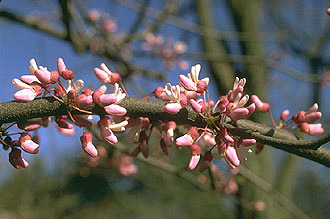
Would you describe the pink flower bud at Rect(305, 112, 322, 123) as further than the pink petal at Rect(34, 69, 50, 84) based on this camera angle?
Yes

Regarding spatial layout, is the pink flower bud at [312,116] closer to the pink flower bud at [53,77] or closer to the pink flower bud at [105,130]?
the pink flower bud at [105,130]

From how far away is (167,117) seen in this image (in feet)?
3.12

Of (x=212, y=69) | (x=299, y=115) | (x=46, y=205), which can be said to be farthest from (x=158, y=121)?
(x=46, y=205)

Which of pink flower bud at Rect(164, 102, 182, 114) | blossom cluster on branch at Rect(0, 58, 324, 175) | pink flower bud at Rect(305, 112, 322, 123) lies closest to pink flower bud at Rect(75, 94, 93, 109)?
blossom cluster on branch at Rect(0, 58, 324, 175)

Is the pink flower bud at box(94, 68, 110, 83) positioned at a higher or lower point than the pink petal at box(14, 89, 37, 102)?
lower

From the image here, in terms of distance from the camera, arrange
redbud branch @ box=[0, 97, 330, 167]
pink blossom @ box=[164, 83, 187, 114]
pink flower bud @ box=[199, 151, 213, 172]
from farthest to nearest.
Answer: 1. pink flower bud @ box=[199, 151, 213, 172]
2. pink blossom @ box=[164, 83, 187, 114]
3. redbud branch @ box=[0, 97, 330, 167]

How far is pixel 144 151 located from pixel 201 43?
2.64m

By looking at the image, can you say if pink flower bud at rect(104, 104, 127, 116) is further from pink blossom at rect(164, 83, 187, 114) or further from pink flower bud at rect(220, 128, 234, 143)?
pink flower bud at rect(220, 128, 234, 143)

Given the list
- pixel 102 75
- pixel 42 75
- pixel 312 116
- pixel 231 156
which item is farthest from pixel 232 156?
pixel 42 75

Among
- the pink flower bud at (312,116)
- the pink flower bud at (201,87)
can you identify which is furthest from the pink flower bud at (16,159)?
the pink flower bud at (312,116)

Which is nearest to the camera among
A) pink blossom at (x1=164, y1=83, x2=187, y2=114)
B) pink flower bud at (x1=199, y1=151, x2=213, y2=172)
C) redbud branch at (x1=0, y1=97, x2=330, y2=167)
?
redbud branch at (x1=0, y1=97, x2=330, y2=167)

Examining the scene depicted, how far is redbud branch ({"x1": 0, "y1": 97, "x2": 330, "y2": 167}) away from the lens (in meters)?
0.85

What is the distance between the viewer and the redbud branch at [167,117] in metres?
0.85

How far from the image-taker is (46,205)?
446 cm
